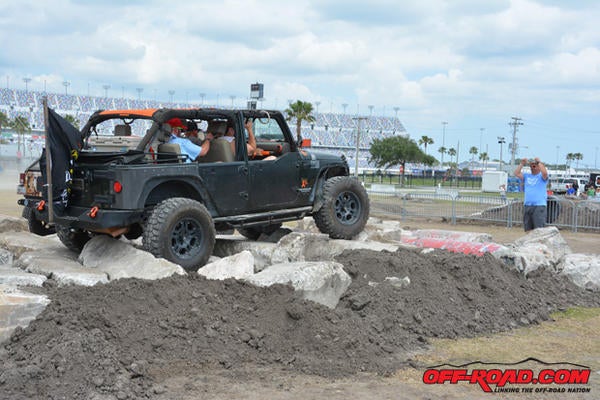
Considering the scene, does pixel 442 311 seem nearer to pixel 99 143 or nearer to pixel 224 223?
pixel 224 223

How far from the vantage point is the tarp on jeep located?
26.1 feet

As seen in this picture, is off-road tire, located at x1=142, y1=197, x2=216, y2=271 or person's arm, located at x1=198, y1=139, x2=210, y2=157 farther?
person's arm, located at x1=198, y1=139, x2=210, y2=157

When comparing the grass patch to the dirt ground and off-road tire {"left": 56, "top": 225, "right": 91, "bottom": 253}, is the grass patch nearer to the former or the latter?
the dirt ground

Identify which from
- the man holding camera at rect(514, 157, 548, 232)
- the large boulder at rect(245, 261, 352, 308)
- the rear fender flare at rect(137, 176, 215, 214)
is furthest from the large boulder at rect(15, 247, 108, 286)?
the man holding camera at rect(514, 157, 548, 232)

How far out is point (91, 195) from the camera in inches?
313

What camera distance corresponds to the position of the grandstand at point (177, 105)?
10919 cm

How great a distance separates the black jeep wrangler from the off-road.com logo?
10.9 ft

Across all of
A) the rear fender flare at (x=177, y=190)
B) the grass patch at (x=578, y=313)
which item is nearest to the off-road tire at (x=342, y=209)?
the rear fender flare at (x=177, y=190)

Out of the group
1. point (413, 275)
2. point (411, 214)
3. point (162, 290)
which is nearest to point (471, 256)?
point (413, 275)

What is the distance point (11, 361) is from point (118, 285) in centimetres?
137

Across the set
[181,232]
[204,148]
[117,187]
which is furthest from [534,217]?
[117,187]

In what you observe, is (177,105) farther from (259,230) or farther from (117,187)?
(117,187)

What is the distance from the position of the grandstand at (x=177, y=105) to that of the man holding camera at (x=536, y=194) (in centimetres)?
8532

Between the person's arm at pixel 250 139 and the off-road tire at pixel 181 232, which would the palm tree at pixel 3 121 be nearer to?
the person's arm at pixel 250 139
